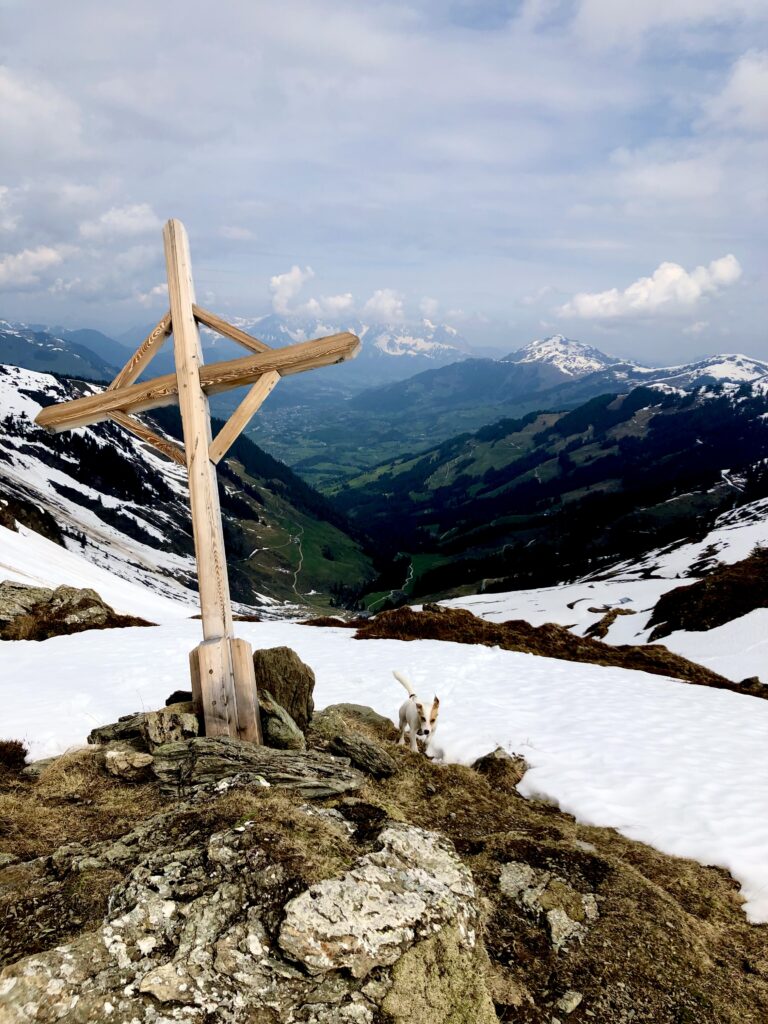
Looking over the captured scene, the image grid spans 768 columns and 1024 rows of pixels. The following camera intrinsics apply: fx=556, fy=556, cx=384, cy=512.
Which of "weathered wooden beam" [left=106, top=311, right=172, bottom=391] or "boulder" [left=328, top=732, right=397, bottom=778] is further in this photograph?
"boulder" [left=328, top=732, right=397, bottom=778]

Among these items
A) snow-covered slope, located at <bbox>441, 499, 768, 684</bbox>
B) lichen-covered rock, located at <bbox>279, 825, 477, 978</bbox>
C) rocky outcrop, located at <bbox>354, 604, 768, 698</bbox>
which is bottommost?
snow-covered slope, located at <bbox>441, 499, 768, 684</bbox>

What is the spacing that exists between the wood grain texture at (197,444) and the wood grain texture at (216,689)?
0.33 m

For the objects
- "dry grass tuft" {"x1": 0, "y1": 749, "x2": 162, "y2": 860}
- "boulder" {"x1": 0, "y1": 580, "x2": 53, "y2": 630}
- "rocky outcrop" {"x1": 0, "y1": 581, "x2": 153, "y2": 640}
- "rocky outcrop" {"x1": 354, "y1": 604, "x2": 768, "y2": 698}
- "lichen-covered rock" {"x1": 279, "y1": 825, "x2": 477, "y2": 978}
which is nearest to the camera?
"lichen-covered rock" {"x1": 279, "y1": 825, "x2": 477, "y2": 978}

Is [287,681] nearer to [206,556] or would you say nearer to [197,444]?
[206,556]

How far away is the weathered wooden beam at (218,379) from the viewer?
29.5ft

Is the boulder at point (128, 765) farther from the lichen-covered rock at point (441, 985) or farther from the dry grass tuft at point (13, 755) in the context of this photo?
the lichen-covered rock at point (441, 985)

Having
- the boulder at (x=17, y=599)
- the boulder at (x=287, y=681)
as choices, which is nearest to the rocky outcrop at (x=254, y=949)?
the boulder at (x=287, y=681)

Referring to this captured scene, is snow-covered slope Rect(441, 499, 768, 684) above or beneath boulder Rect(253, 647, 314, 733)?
beneath

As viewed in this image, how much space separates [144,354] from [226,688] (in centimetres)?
605

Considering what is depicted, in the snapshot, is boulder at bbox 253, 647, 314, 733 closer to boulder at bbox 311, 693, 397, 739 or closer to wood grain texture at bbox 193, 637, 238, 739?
boulder at bbox 311, 693, 397, 739

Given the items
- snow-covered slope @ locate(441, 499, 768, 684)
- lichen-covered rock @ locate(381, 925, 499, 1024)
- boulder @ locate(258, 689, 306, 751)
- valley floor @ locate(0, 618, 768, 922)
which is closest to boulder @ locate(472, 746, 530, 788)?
valley floor @ locate(0, 618, 768, 922)

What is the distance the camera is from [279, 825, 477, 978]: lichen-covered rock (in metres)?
4.48

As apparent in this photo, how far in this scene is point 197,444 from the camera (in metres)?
9.56

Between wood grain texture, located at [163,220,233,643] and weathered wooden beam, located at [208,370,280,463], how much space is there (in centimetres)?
19
